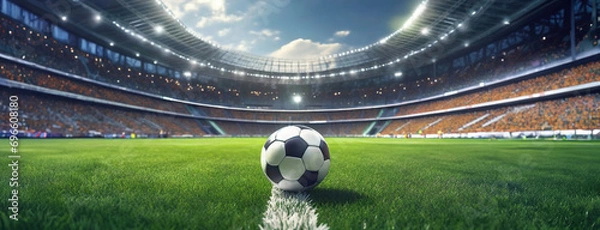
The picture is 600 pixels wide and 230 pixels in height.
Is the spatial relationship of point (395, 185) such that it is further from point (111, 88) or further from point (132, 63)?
point (132, 63)

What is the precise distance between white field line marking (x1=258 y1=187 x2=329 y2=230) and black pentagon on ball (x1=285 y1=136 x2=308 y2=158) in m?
0.40

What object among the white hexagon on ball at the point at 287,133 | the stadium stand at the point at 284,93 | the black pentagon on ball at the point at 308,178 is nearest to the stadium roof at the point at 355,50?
the stadium stand at the point at 284,93

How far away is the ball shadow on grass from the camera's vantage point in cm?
244

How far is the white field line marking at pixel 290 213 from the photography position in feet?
5.65

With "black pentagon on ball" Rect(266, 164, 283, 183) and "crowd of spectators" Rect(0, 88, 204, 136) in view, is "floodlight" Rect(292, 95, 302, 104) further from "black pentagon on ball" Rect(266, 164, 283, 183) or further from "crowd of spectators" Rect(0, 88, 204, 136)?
"black pentagon on ball" Rect(266, 164, 283, 183)

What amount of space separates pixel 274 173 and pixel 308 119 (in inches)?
2329

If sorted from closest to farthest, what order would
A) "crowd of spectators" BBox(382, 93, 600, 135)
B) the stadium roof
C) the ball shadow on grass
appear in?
the ball shadow on grass → "crowd of spectators" BBox(382, 93, 600, 135) → the stadium roof

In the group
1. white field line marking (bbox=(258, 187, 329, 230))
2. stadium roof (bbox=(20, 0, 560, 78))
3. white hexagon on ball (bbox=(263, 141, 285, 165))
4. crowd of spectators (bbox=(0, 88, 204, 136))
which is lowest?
white field line marking (bbox=(258, 187, 329, 230))

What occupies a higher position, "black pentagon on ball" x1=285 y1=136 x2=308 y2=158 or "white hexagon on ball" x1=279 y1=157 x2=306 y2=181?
"black pentagon on ball" x1=285 y1=136 x2=308 y2=158

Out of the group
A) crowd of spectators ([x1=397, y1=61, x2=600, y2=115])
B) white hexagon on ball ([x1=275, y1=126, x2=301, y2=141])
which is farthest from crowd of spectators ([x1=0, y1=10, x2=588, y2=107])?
white hexagon on ball ([x1=275, y1=126, x2=301, y2=141])

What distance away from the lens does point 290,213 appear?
6.81 feet

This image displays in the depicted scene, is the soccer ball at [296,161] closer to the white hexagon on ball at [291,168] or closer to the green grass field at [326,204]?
the white hexagon on ball at [291,168]

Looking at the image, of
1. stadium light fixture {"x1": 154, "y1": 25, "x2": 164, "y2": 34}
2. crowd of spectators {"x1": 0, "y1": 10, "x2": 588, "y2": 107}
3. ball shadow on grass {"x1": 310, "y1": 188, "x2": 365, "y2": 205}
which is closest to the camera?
ball shadow on grass {"x1": 310, "y1": 188, "x2": 365, "y2": 205}

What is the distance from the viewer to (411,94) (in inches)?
1922
